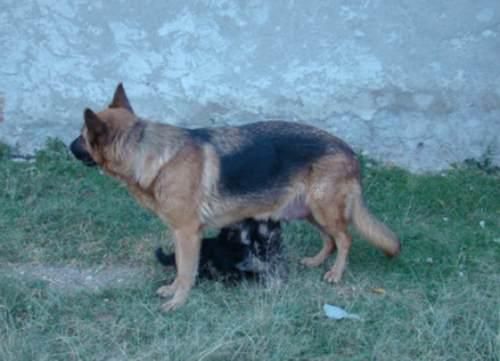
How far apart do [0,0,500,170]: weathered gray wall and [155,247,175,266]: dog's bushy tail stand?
8.07ft

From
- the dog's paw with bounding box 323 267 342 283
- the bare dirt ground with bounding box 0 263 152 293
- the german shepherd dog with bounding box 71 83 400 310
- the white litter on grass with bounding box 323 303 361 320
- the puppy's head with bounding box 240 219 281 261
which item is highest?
the german shepherd dog with bounding box 71 83 400 310

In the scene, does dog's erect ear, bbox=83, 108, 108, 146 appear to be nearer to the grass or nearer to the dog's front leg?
the dog's front leg

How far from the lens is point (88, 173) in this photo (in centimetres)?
770

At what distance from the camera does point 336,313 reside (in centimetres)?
498

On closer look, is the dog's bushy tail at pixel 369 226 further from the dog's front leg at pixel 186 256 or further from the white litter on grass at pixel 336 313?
the dog's front leg at pixel 186 256

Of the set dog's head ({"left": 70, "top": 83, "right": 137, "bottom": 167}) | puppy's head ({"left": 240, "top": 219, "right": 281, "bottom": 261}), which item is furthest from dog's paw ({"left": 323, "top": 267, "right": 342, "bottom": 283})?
dog's head ({"left": 70, "top": 83, "right": 137, "bottom": 167})

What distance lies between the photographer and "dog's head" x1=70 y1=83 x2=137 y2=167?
5.12m

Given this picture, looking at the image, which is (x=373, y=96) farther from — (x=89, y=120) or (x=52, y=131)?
(x=89, y=120)

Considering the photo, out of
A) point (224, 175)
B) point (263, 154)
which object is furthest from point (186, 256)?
point (263, 154)

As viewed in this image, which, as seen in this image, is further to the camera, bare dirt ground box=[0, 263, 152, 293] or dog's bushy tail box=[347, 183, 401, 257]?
dog's bushy tail box=[347, 183, 401, 257]

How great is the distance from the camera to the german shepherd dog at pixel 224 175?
5.24m

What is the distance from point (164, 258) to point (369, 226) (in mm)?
1468

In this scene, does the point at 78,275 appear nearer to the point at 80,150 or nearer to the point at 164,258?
the point at 164,258

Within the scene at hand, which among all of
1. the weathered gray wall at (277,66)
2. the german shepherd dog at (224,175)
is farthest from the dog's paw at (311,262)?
the weathered gray wall at (277,66)
